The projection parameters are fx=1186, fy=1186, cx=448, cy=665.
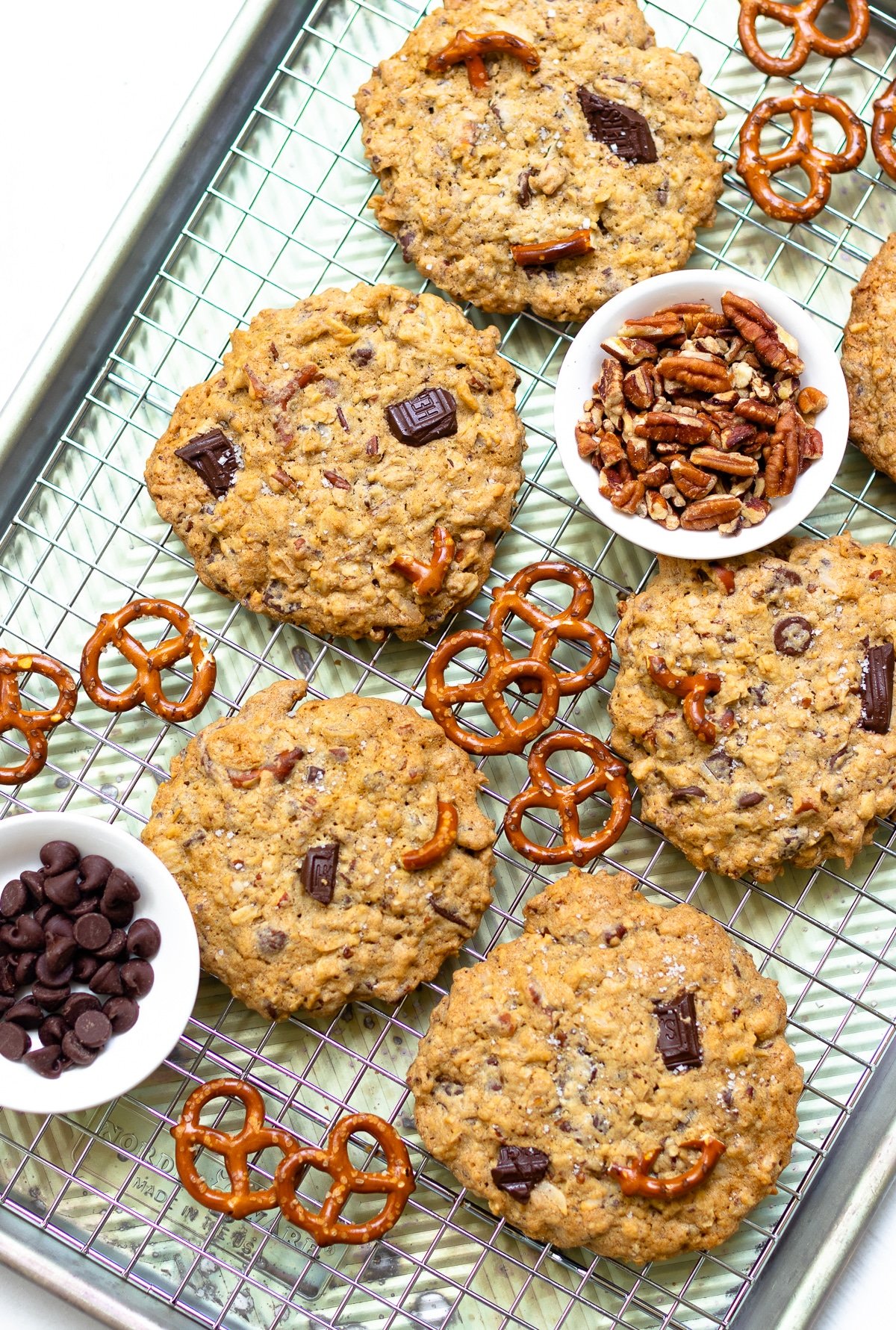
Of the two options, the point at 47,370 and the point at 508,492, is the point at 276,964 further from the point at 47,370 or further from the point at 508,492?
the point at 47,370

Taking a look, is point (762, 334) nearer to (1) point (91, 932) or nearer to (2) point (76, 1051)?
(1) point (91, 932)

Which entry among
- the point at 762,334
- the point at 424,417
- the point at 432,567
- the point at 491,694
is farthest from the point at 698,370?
the point at 491,694

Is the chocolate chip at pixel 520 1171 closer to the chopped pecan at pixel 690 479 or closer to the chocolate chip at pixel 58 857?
the chocolate chip at pixel 58 857

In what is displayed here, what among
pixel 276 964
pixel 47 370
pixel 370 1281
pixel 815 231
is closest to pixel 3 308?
pixel 47 370

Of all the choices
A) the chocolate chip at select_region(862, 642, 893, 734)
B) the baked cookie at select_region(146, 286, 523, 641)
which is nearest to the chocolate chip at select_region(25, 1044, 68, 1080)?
the baked cookie at select_region(146, 286, 523, 641)

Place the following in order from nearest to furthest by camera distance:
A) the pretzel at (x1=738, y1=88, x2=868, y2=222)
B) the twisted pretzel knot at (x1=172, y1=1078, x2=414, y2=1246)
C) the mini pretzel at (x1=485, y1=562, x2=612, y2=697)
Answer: the twisted pretzel knot at (x1=172, y1=1078, x2=414, y2=1246), the mini pretzel at (x1=485, y1=562, x2=612, y2=697), the pretzel at (x1=738, y1=88, x2=868, y2=222)

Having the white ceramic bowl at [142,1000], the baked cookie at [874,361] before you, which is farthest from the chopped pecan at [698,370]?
the white ceramic bowl at [142,1000]

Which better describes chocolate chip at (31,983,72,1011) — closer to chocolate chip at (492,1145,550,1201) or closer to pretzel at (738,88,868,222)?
chocolate chip at (492,1145,550,1201)

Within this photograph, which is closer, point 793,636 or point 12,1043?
point 12,1043
